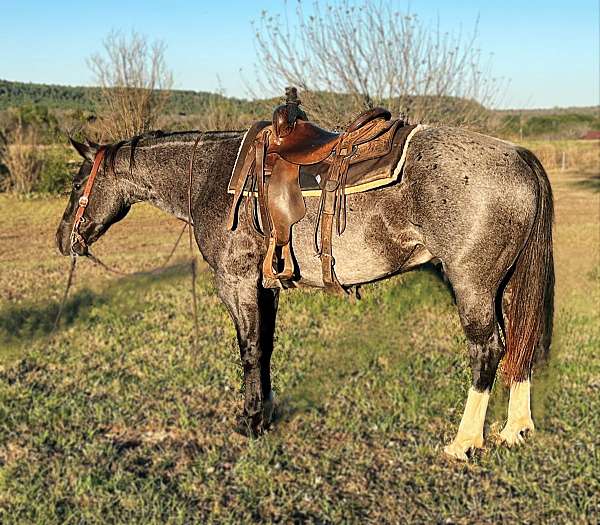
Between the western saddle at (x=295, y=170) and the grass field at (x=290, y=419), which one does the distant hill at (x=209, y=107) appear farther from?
the western saddle at (x=295, y=170)

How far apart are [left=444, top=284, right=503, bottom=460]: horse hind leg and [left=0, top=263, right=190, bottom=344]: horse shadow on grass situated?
4.46 m

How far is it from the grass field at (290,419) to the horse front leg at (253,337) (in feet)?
0.58

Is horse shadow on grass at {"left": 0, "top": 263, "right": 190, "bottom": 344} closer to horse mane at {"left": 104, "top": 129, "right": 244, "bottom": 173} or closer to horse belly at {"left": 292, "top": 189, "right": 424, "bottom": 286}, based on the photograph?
horse mane at {"left": 104, "top": 129, "right": 244, "bottom": 173}

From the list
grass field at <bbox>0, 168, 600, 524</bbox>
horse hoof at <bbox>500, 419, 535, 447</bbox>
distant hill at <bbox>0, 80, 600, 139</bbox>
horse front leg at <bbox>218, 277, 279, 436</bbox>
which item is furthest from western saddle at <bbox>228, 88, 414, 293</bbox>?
distant hill at <bbox>0, 80, 600, 139</bbox>

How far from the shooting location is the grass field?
382 cm

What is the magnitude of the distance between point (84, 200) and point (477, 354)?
3090mm

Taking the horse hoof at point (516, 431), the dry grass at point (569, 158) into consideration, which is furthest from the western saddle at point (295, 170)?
the dry grass at point (569, 158)

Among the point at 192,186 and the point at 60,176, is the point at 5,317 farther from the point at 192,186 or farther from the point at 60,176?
the point at 60,176

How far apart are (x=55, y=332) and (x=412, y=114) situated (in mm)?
5573

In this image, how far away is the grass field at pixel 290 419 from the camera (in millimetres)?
3816

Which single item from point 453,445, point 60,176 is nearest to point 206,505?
point 453,445

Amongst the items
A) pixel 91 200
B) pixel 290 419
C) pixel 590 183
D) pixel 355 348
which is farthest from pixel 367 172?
pixel 590 183

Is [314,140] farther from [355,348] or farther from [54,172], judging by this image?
[54,172]

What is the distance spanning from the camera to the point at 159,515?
369cm
